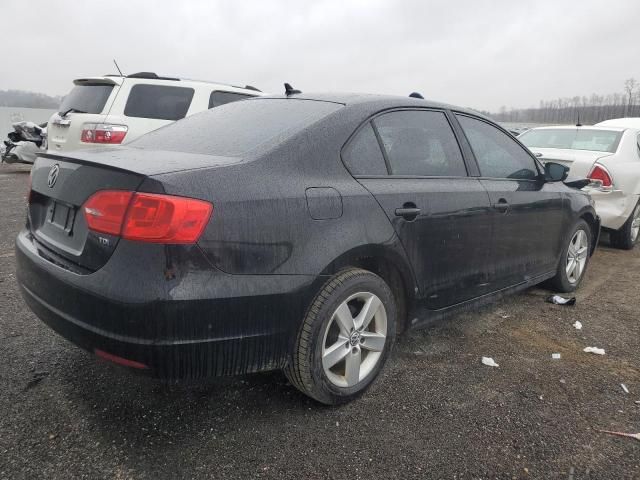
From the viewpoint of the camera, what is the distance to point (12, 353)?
2.79 m

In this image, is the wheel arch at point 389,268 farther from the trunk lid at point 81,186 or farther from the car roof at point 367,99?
the car roof at point 367,99

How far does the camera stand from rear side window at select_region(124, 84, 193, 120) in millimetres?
6492

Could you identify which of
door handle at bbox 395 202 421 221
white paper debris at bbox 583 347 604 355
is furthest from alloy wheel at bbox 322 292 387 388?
white paper debris at bbox 583 347 604 355

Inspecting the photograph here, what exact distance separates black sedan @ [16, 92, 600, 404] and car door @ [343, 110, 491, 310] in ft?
0.03

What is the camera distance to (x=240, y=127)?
257 cm

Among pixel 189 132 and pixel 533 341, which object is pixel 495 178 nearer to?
pixel 533 341

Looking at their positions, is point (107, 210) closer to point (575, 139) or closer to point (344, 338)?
point (344, 338)

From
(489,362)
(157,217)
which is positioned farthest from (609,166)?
(157,217)

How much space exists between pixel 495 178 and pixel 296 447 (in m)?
2.20

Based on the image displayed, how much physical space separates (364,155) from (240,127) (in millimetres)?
655

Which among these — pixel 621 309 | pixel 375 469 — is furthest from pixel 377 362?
pixel 621 309

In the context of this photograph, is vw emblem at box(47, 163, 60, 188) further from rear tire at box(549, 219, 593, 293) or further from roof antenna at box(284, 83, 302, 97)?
rear tire at box(549, 219, 593, 293)

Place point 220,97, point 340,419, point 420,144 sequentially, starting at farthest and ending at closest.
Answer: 1. point 220,97
2. point 420,144
3. point 340,419

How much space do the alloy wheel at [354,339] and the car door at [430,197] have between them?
1.18ft
